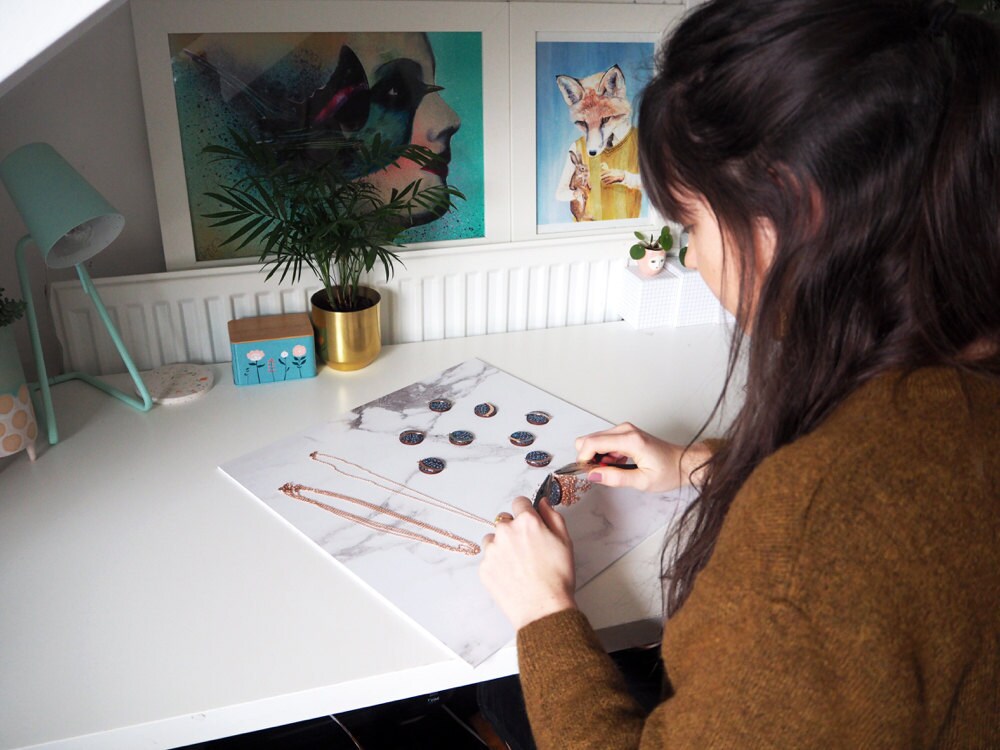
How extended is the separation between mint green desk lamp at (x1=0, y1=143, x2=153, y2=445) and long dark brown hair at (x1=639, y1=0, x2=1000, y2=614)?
706 mm

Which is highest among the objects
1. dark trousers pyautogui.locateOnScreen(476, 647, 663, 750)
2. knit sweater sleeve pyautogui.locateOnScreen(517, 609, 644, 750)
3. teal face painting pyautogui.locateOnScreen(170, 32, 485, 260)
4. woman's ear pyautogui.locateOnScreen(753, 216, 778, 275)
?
teal face painting pyautogui.locateOnScreen(170, 32, 485, 260)

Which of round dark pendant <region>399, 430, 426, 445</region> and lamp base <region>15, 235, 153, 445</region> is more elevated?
lamp base <region>15, 235, 153, 445</region>

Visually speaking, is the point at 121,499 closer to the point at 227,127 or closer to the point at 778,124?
the point at 227,127

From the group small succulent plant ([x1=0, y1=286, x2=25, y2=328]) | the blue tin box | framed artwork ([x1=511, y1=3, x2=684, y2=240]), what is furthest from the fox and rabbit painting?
small succulent plant ([x1=0, y1=286, x2=25, y2=328])

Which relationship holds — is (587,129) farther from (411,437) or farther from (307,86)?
(411,437)

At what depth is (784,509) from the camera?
56 centimetres

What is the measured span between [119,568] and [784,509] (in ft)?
2.20

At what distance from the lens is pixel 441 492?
1.00 metres

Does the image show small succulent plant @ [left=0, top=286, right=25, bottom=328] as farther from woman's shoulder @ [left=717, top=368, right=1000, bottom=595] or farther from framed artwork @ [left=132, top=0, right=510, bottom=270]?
woman's shoulder @ [left=717, top=368, right=1000, bottom=595]

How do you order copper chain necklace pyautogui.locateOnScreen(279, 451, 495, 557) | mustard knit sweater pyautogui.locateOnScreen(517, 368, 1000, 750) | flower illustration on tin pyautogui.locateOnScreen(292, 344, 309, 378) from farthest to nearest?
flower illustration on tin pyautogui.locateOnScreen(292, 344, 309, 378), copper chain necklace pyautogui.locateOnScreen(279, 451, 495, 557), mustard knit sweater pyautogui.locateOnScreen(517, 368, 1000, 750)

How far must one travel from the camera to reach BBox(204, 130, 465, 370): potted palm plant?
1187mm

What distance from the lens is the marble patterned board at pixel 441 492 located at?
2.80ft

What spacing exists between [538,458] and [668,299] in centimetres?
50

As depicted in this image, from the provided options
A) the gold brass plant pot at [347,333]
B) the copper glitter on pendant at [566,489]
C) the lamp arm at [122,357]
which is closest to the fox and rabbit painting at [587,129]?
the gold brass plant pot at [347,333]
